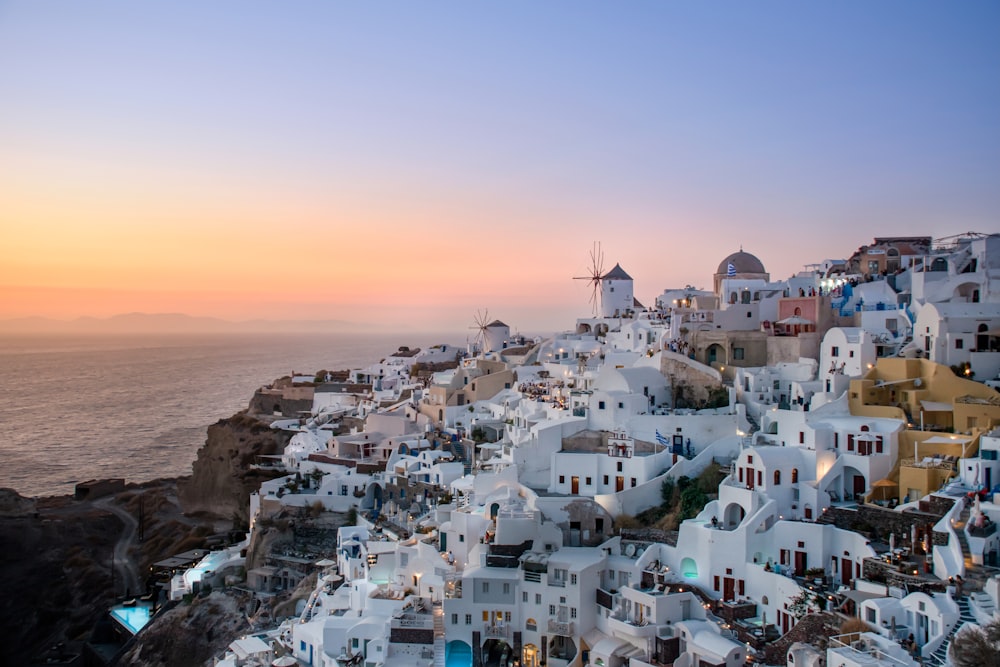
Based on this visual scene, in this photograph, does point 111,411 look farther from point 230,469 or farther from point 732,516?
point 732,516

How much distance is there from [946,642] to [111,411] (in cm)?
7382

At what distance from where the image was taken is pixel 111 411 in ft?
238

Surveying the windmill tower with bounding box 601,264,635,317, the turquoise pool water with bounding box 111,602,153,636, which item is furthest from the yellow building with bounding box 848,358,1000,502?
the turquoise pool water with bounding box 111,602,153,636

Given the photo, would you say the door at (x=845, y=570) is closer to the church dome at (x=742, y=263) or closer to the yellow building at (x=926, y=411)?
the yellow building at (x=926, y=411)

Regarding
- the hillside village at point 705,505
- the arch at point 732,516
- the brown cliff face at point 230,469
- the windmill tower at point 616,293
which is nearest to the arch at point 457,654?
the hillside village at point 705,505

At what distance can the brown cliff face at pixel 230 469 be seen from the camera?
34781mm

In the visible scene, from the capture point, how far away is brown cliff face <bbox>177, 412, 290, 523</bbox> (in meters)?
34.8

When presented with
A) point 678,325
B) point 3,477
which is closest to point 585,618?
point 678,325

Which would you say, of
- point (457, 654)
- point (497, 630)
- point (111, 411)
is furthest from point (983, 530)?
point (111, 411)

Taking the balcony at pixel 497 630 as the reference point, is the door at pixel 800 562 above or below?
above

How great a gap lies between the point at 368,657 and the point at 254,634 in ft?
18.4

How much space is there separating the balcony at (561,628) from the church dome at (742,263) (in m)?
19.1

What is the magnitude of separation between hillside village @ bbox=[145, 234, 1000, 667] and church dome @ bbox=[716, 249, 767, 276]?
10.5 feet

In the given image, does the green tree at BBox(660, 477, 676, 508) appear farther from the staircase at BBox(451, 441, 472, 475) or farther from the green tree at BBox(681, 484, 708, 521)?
the staircase at BBox(451, 441, 472, 475)
